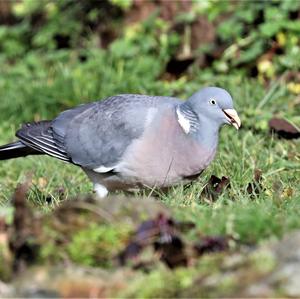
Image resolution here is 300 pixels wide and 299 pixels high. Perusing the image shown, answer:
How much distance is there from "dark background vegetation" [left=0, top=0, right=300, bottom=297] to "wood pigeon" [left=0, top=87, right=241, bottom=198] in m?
0.17

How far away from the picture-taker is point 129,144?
496cm

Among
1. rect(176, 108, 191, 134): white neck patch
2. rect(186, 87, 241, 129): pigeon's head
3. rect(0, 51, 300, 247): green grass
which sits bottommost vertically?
rect(0, 51, 300, 247): green grass

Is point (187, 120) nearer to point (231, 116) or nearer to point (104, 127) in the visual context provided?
point (231, 116)

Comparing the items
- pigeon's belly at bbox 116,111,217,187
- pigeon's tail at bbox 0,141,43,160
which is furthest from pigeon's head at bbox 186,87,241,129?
pigeon's tail at bbox 0,141,43,160

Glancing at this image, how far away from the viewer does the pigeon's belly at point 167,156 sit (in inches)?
189

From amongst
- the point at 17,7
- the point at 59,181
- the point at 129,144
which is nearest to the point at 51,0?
the point at 17,7

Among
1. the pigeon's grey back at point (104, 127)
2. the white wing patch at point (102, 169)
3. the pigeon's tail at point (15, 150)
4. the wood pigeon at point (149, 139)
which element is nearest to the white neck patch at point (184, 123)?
the wood pigeon at point (149, 139)

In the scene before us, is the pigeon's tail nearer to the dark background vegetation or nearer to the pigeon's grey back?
the dark background vegetation

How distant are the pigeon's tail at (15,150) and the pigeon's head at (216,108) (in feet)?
4.24

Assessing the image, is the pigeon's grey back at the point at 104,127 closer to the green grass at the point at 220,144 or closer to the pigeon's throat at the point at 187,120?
the pigeon's throat at the point at 187,120

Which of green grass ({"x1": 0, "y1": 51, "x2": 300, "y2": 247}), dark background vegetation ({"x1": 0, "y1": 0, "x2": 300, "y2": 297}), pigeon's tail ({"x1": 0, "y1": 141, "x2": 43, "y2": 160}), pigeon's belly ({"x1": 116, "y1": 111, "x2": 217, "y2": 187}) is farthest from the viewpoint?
pigeon's tail ({"x1": 0, "y1": 141, "x2": 43, "y2": 160})

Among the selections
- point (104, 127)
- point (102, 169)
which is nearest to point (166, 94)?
point (104, 127)

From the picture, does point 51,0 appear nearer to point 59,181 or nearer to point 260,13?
point 260,13

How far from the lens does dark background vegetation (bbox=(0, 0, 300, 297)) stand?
3.27 m
